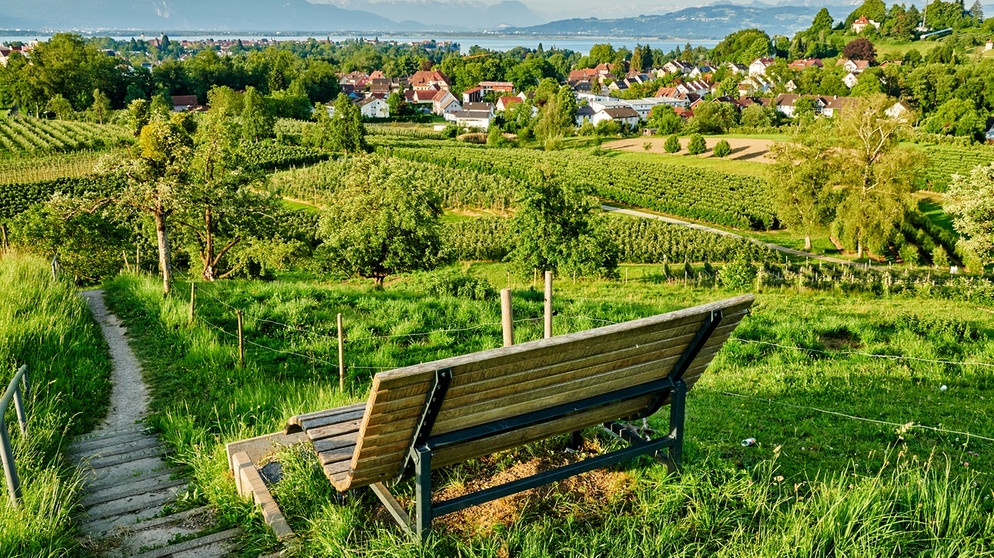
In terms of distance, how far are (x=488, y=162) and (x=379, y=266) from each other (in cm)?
3877

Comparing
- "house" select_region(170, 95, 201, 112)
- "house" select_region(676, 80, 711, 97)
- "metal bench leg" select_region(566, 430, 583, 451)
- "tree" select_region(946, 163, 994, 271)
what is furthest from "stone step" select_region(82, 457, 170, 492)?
"house" select_region(676, 80, 711, 97)

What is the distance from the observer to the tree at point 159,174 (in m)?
12.0

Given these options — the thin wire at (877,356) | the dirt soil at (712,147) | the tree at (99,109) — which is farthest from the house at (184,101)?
the thin wire at (877,356)

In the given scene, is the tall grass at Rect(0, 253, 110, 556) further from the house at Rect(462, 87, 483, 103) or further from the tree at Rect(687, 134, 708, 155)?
the house at Rect(462, 87, 483, 103)

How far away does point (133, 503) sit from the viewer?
4613 mm

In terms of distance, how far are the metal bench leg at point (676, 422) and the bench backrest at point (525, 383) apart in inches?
4.8

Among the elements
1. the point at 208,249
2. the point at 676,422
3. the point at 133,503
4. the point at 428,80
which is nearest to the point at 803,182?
the point at 208,249

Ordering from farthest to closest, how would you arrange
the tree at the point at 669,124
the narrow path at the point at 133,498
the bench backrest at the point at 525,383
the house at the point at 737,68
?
1. the house at the point at 737,68
2. the tree at the point at 669,124
3. the narrow path at the point at 133,498
4. the bench backrest at the point at 525,383

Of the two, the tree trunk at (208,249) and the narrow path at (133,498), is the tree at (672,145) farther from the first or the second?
the narrow path at (133,498)

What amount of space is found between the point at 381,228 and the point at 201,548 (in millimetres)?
14674

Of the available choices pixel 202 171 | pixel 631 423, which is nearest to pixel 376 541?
pixel 631 423

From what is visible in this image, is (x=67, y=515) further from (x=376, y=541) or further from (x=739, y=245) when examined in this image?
(x=739, y=245)

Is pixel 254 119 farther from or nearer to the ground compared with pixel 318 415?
farther from the ground

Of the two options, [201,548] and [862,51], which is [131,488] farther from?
[862,51]
